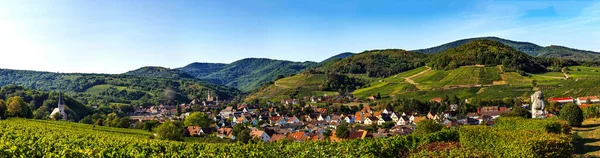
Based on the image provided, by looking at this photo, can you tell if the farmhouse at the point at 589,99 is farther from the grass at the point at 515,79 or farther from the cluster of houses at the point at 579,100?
the grass at the point at 515,79


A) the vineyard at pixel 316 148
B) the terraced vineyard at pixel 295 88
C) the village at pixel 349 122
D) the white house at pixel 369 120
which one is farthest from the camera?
the terraced vineyard at pixel 295 88

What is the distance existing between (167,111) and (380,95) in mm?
85708

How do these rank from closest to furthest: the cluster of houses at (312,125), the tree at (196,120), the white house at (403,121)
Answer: the cluster of houses at (312,125)
the white house at (403,121)
the tree at (196,120)

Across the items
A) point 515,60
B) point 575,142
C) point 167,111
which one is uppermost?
point 515,60

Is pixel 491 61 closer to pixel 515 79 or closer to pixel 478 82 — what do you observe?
pixel 515 79

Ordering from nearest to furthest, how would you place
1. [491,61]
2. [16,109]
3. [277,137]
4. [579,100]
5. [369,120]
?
1. [277,137]
2. [16,109]
3. [369,120]
4. [579,100]
5. [491,61]

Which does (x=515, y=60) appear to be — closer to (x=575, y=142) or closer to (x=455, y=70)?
(x=455, y=70)

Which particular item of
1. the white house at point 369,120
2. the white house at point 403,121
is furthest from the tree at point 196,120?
the white house at point 403,121

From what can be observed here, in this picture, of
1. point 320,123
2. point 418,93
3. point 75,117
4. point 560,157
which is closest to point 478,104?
A: point 418,93

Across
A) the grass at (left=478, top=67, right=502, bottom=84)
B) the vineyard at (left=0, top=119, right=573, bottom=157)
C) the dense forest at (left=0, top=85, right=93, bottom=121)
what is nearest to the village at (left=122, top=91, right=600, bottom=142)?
the dense forest at (left=0, top=85, right=93, bottom=121)

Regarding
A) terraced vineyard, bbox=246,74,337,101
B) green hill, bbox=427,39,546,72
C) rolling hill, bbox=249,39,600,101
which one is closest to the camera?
rolling hill, bbox=249,39,600,101

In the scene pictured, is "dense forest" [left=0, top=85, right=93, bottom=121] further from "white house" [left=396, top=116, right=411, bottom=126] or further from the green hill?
the green hill

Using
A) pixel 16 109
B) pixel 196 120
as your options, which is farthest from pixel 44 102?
pixel 196 120

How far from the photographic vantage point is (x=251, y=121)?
95875mm
